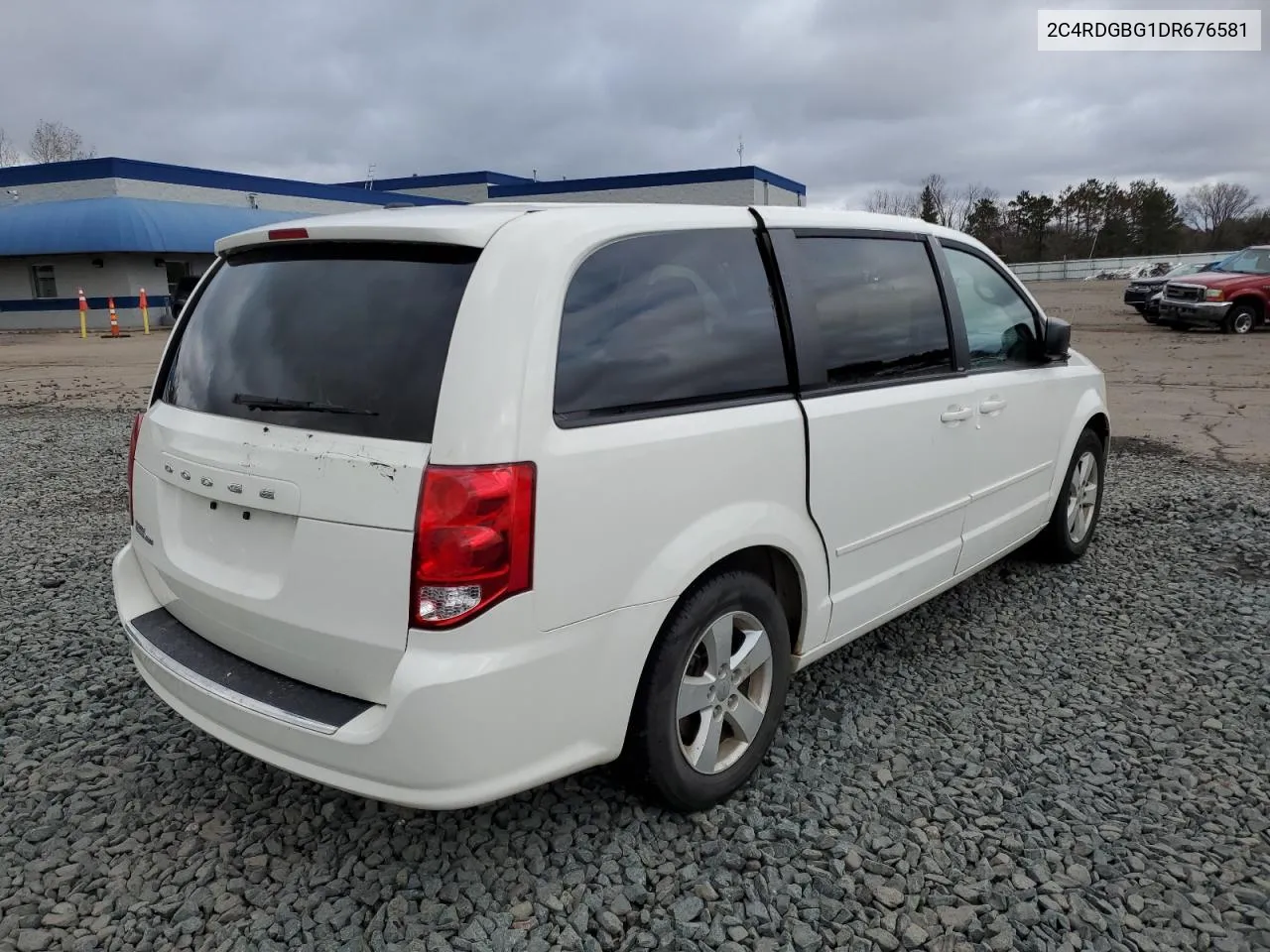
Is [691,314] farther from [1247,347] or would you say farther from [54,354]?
[54,354]

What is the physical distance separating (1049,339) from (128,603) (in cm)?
401

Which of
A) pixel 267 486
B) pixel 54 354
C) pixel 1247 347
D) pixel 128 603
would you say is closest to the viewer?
pixel 267 486

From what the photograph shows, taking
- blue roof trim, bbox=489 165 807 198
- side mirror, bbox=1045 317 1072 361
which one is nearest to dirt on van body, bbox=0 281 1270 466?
side mirror, bbox=1045 317 1072 361

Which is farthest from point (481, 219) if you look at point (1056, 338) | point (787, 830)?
point (1056, 338)

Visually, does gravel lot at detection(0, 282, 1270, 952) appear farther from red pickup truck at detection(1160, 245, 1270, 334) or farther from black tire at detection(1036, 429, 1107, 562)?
red pickup truck at detection(1160, 245, 1270, 334)

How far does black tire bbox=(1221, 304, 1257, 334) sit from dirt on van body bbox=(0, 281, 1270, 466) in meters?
0.34

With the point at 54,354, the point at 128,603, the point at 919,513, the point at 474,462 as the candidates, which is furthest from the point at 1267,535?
the point at 54,354

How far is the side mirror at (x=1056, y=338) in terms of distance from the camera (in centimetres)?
437

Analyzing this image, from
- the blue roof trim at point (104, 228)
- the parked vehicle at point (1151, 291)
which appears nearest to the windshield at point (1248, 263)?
the parked vehicle at point (1151, 291)

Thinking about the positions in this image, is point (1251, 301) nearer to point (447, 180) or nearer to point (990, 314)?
point (990, 314)

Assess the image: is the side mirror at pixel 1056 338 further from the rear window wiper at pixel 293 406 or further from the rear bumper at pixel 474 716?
the rear window wiper at pixel 293 406

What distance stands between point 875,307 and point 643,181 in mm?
40204

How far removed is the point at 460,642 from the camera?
2164mm

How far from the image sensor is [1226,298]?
19.3 m
